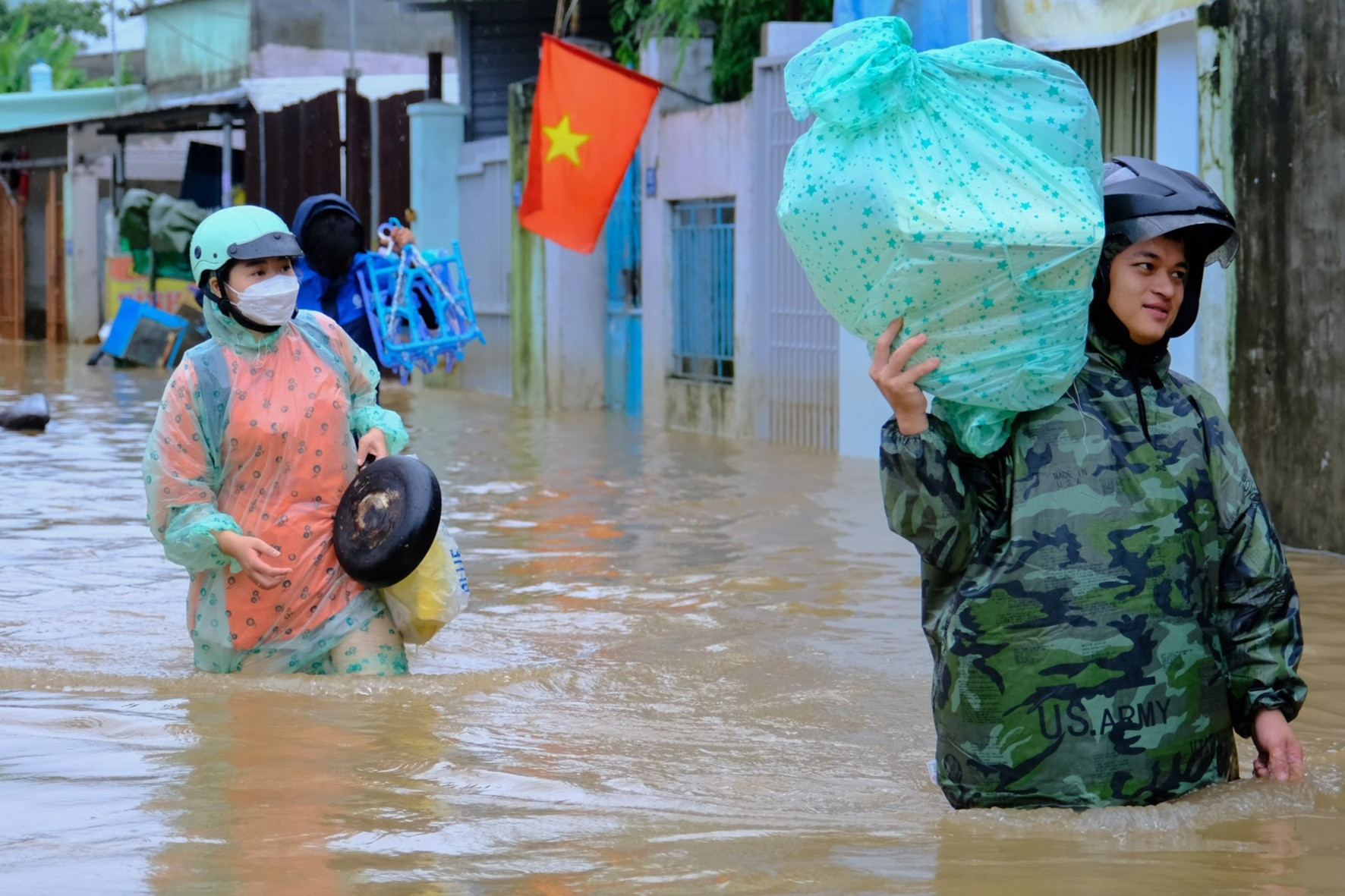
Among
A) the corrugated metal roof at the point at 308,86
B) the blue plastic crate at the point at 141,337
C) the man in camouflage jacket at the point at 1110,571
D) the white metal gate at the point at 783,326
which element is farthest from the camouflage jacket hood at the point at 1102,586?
the corrugated metal roof at the point at 308,86

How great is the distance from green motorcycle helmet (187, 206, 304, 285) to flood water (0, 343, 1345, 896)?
1247 mm

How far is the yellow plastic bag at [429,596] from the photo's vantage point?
5578 millimetres

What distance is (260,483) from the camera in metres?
5.46

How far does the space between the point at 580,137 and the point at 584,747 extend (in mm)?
10621

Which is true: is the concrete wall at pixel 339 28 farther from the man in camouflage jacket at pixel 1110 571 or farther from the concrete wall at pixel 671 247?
the man in camouflage jacket at pixel 1110 571

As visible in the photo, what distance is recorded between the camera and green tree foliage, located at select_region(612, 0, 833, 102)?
1512 cm

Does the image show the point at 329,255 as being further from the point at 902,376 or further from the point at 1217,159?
the point at 902,376

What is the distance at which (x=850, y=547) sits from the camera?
8688 mm

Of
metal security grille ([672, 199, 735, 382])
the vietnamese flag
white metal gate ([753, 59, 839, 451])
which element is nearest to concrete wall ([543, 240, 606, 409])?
metal security grille ([672, 199, 735, 382])

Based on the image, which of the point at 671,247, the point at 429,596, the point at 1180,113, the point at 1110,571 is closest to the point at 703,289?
the point at 671,247

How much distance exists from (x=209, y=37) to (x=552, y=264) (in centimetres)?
1708

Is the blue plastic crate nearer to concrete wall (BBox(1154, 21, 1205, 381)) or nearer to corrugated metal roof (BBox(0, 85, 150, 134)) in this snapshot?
corrugated metal roof (BBox(0, 85, 150, 134))

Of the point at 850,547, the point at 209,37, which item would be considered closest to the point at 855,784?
the point at 850,547

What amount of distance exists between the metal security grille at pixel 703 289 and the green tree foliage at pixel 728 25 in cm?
117
